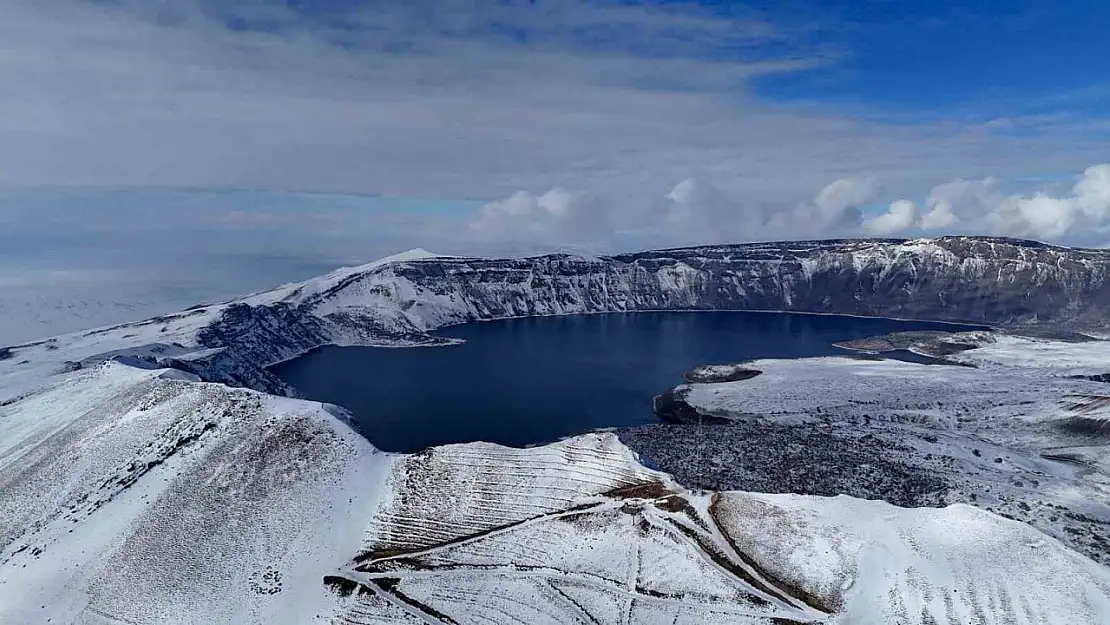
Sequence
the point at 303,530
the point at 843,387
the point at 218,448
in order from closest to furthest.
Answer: the point at 303,530, the point at 218,448, the point at 843,387

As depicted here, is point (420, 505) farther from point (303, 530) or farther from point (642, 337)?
point (642, 337)

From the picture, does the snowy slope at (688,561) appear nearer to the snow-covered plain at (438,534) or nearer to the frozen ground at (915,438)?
the snow-covered plain at (438,534)

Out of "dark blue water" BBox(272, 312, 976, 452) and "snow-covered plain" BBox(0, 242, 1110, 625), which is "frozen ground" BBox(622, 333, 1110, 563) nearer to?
"snow-covered plain" BBox(0, 242, 1110, 625)

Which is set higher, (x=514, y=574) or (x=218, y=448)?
(x=218, y=448)

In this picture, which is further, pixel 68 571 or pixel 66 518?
pixel 66 518

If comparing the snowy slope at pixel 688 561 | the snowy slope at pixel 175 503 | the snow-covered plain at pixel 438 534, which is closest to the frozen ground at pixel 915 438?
the snow-covered plain at pixel 438 534

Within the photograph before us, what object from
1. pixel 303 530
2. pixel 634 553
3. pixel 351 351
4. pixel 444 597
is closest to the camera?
pixel 444 597

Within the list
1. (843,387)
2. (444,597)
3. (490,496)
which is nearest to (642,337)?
(843,387)

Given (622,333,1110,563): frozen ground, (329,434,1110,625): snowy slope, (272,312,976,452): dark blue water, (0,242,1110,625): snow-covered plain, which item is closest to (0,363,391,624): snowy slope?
(0,242,1110,625): snow-covered plain
